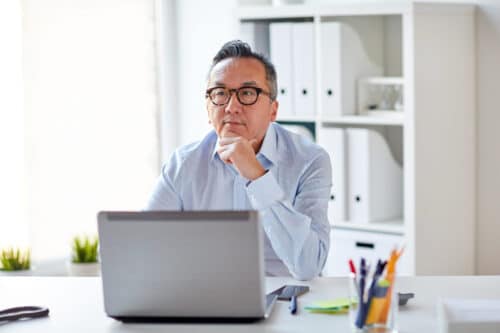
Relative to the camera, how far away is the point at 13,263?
435cm

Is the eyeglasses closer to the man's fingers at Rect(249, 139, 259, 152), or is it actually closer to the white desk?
the man's fingers at Rect(249, 139, 259, 152)

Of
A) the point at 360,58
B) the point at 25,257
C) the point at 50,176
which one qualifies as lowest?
the point at 25,257

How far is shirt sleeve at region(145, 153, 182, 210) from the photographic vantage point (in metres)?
→ 2.91

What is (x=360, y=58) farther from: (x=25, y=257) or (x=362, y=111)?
(x=25, y=257)

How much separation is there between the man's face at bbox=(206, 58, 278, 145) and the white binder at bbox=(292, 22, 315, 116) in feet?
4.42

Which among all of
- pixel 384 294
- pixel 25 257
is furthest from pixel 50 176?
pixel 384 294

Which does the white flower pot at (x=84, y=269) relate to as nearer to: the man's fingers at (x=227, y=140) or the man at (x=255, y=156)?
the man at (x=255, y=156)

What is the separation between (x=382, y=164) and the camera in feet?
13.6

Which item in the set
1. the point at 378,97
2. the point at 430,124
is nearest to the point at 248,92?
the point at 430,124

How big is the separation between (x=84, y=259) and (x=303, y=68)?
129 cm

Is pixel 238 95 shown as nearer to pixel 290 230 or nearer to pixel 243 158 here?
pixel 243 158

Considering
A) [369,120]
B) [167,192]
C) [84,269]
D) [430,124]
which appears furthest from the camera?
[84,269]

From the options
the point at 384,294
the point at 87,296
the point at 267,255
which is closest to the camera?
the point at 384,294

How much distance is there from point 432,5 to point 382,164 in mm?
681
